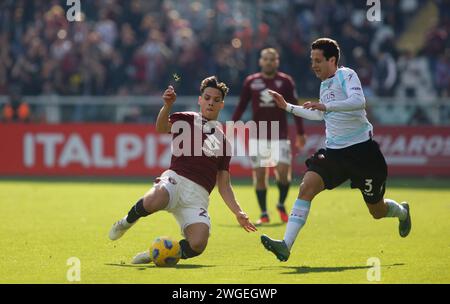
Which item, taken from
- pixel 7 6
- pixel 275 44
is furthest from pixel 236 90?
pixel 7 6

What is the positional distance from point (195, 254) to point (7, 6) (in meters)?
18.4

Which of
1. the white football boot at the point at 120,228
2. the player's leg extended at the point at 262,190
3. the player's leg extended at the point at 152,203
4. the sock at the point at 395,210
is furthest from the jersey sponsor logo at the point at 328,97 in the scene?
the player's leg extended at the point at 262,190

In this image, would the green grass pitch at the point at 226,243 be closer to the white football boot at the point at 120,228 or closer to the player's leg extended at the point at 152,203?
the white football boot at the point at 120,228

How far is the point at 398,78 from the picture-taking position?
25.7m

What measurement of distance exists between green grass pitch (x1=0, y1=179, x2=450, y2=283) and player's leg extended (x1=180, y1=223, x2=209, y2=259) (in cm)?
14

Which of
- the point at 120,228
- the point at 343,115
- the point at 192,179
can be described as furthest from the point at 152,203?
the point at 343,115

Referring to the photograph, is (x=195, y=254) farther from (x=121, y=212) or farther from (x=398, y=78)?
(x=398, y=78)

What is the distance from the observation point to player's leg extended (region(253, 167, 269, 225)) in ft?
50.7

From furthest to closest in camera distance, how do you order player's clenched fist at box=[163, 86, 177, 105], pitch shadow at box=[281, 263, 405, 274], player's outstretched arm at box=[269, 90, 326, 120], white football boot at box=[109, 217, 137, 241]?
white football boot at box=[109, 217, 137, 241] < player's outstretched arm at box=[269, 90, 326, 120] < pitch shadow at box=[281, 263, 405, 274] < player's clenched fist at box=[163, 86, 177, 105]

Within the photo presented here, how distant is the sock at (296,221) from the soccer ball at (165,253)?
1.21 meters

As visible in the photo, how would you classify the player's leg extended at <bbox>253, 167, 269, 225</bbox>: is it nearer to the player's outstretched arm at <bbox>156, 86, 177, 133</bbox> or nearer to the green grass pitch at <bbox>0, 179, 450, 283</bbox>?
the green grass pitch at <bbox>0, 179, 450, 283</bbox>

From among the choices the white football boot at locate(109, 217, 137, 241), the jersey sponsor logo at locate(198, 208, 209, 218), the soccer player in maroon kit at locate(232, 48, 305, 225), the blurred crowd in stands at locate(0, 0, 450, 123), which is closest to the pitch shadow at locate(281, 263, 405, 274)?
the jersey sponsor logo at locate(198, 208, 209, 218)

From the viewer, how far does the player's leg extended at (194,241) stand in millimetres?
10289

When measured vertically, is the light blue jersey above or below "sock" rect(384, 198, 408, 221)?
above
